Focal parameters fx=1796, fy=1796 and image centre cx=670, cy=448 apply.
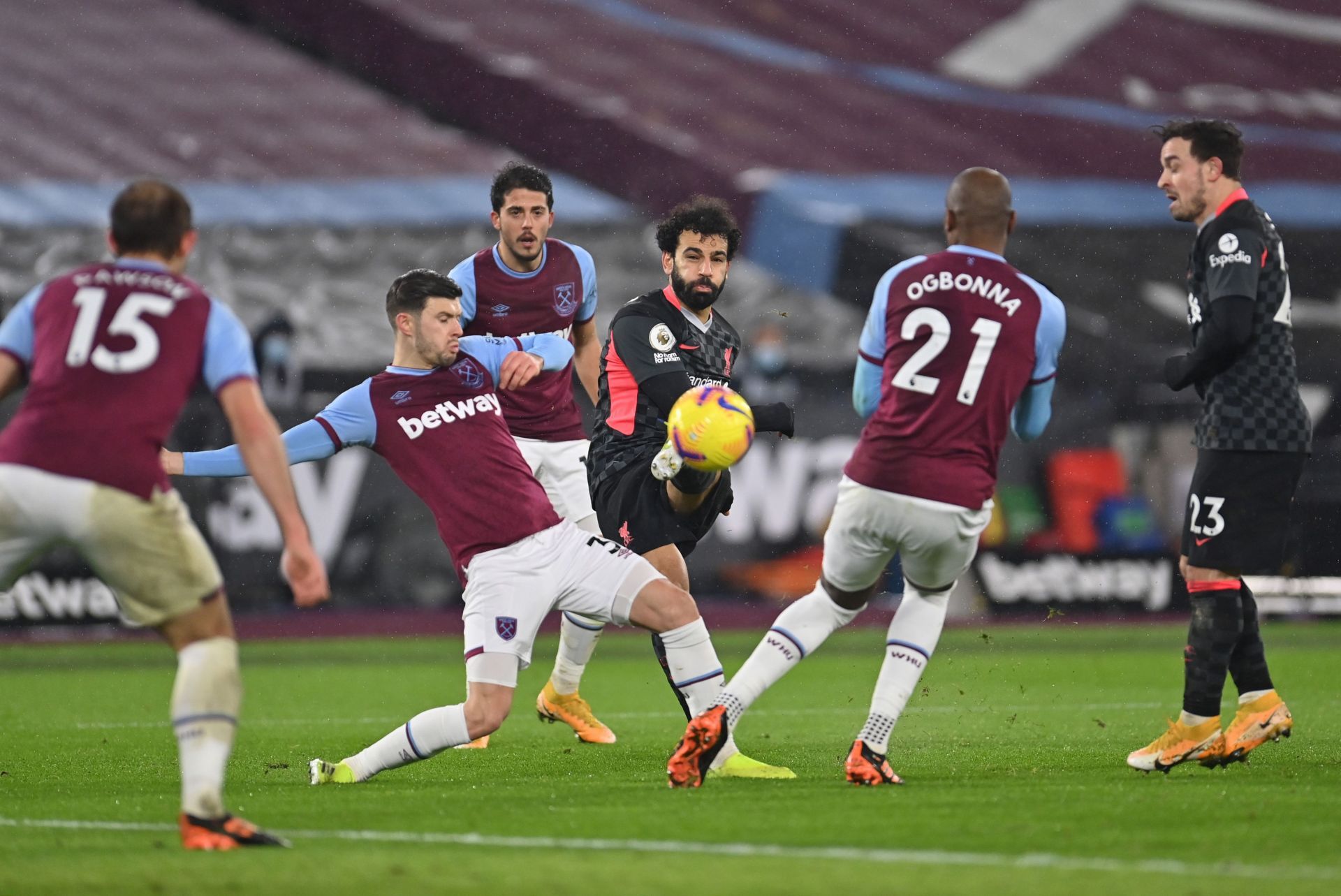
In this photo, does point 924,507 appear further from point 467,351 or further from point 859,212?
point 859,212

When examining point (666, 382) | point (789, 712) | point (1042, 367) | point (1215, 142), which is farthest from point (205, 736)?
point (789, 712)

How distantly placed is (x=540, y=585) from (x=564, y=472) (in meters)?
2.52

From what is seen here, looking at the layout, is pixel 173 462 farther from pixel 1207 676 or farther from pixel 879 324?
pixel 1207 676

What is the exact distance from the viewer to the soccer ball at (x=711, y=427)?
6.52 meters

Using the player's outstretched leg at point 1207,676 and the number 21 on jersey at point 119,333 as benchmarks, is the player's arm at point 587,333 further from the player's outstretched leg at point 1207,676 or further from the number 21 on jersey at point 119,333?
the number 21 on jersey at point 119,333

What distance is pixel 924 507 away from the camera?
5.93 m

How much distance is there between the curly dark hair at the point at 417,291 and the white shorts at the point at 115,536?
5.63 ft

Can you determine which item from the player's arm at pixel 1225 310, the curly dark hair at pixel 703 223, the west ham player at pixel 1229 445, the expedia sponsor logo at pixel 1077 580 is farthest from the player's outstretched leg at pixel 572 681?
the expedia sponsor logo at pixel 1077 580

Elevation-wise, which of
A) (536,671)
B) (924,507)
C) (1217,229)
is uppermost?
(1217,229)

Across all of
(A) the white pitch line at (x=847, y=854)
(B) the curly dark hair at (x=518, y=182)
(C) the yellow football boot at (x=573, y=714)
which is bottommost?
(C) the yellow football boot at (x=573, y=714)

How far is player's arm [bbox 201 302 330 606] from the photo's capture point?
4.72m

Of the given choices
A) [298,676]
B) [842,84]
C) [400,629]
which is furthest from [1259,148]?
[298,676]

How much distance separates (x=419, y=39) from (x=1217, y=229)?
15423mm

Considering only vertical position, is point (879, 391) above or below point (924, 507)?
above
